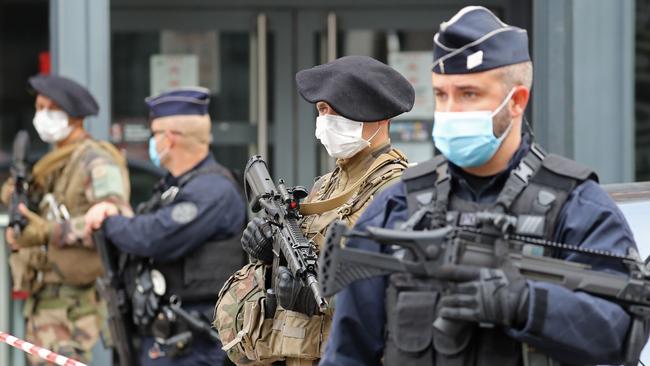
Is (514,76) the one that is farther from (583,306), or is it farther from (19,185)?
(19,185)

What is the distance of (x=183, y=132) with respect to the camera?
A: 7.05 meters

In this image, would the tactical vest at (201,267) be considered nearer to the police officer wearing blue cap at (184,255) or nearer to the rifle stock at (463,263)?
the police officer wearing blue cap at (184,255)

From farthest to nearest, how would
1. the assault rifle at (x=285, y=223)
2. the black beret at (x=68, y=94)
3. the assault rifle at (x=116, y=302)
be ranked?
the black beret at (x=68, y=94)
the assault rifle at (x=116, y=302)
the assault rifle at (x=285, y=223)

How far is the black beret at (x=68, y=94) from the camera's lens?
A: 7523 millimetres

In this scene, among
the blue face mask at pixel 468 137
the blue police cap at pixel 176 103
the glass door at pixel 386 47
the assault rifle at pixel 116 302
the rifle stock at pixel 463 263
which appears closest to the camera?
the rifle stock at pixel 463 263

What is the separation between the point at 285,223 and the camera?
4.43 metres

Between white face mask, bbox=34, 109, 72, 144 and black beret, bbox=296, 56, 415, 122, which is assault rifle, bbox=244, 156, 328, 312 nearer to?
black beret, bbox=296, 56, 415, 122

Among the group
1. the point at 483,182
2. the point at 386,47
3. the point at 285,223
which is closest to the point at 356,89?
the point at 285,223

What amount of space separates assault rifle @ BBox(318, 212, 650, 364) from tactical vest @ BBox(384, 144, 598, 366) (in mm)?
41

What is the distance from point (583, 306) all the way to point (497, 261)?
0.21m

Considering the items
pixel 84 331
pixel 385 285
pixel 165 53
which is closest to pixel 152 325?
pixel 84 331

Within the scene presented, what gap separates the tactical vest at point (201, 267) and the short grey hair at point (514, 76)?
3725mm

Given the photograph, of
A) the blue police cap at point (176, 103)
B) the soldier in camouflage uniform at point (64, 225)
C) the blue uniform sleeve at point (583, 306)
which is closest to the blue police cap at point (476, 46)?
the blue uniform sleeve at point (583, 306)

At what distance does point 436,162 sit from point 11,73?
8.24m
